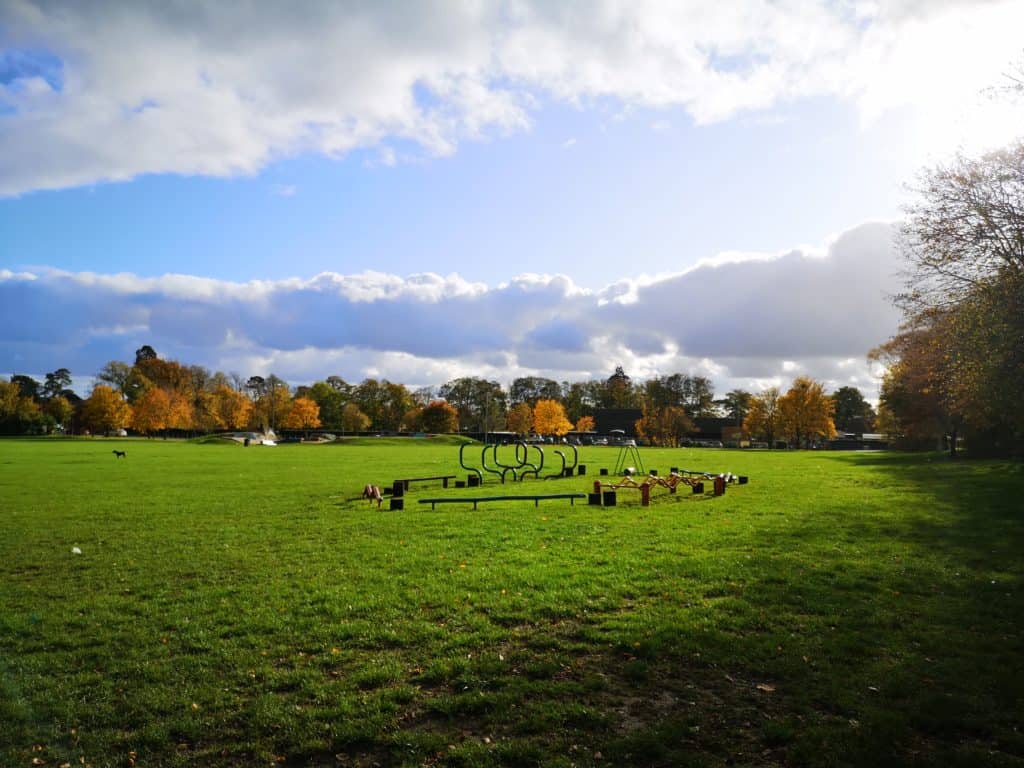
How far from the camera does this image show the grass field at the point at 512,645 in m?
5.23

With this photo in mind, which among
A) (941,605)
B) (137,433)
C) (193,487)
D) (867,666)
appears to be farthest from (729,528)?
(137,433)

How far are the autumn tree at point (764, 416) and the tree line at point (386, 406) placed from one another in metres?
0.20

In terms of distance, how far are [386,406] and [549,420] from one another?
39558 millimetres

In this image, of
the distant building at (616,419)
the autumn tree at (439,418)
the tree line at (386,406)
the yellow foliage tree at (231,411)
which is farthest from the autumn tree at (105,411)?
the distant building at (616,419)

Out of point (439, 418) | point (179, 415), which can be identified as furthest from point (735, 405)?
point (179, 415)

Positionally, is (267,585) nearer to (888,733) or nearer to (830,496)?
(888,733)

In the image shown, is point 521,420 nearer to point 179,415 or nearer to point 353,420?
point 353,420

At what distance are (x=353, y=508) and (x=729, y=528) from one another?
10.4 metres

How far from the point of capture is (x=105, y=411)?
106 meters

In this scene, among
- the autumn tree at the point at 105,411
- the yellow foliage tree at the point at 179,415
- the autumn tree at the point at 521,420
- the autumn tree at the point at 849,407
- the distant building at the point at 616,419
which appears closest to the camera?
the autumn tree at the point at 105,411

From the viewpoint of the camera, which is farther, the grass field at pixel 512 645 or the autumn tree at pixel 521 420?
the autumn tree at pixel 521 420

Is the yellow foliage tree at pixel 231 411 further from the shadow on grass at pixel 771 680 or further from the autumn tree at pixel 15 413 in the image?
the shadow on grass at pixel 771 680

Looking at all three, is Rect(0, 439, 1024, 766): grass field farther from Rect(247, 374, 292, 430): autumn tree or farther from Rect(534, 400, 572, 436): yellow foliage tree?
Rect(247, 374, 292, 430): autumn tree

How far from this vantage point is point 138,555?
12250mm
